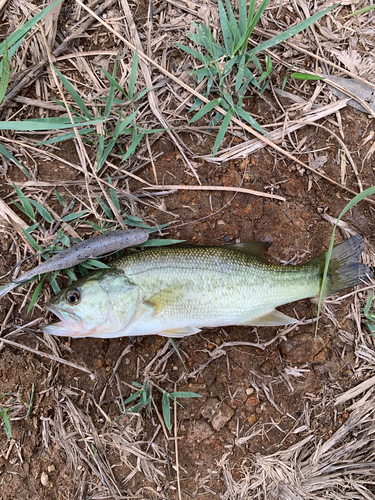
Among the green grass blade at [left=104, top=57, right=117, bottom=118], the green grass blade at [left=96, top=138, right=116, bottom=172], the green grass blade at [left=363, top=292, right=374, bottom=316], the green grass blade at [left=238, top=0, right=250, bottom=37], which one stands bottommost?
the green grass blade at [left=363, top=292, right=374, bottom=316]

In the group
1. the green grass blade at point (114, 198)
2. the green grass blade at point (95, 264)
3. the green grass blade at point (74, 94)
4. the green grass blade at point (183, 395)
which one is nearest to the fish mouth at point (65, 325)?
the green grass blade at point (95, 264)

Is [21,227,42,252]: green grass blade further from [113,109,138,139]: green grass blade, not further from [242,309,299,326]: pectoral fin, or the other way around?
[242,309,299,326]: pectoral fin

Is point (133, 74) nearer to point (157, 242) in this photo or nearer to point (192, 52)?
point (192, 52)

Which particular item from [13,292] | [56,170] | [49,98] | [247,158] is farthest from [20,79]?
[247,158]

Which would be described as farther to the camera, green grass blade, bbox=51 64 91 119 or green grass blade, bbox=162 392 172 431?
green grass blade, bbox=162 392 172 431

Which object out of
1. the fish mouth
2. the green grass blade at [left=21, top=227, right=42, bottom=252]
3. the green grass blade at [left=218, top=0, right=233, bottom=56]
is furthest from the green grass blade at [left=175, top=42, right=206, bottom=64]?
the fish mouth

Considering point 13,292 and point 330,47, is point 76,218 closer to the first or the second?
point 13,292
